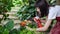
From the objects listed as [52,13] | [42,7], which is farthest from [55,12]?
[42,7]

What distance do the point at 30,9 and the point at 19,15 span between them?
0.40 m

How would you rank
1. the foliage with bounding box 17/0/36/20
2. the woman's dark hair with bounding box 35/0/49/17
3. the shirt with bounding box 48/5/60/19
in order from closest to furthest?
the shirt with bounding box 48/5/60/19 → the woman's dark hair with bounding box 35/0/49/17 → the foliage with bounding box 17/0/36/20

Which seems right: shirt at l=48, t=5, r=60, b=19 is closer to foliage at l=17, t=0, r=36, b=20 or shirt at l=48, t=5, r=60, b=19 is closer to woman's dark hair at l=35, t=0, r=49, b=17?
woman's dark hair at l=35, t=0, r=49, b=17

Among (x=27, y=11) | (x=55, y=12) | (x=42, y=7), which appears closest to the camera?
(x=55, y=12)

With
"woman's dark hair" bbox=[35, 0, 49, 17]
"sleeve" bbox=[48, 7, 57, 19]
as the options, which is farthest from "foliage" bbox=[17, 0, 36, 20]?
"sleeve" bbox=[48, 7, 57, 19]

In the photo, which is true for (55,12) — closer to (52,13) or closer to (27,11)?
(52,13)

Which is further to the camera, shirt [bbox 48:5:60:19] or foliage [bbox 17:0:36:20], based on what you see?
foliage [bbox 17:0:36:20]

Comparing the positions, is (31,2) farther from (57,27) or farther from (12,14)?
(57,27)

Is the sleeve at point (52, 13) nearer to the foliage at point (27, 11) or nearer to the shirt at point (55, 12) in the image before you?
the shirt at point (55, 12)

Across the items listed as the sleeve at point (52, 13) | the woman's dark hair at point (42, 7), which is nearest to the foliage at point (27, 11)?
the woman's dark hair at point (42, 7)

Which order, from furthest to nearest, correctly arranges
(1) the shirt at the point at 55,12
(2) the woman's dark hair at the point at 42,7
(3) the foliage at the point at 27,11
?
(3) the foliage at the point at 27,11
(2) the woman's dark hair at the point at 42,7
(1) the shirt at the point at 55,12

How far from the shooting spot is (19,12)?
8008 mm

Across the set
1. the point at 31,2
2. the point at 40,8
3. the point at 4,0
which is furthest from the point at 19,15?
the point at 4,0

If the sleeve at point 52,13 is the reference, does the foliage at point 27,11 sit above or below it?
below
